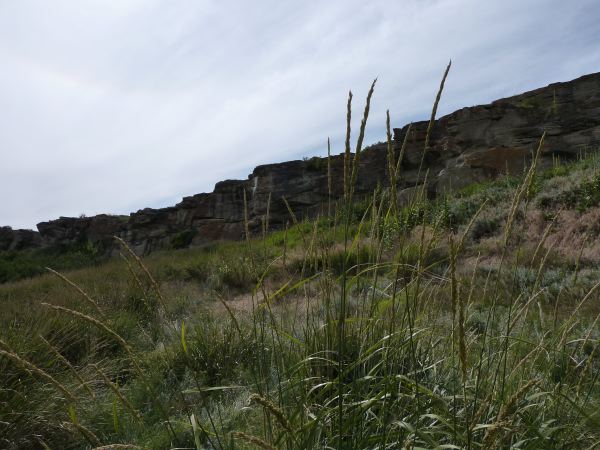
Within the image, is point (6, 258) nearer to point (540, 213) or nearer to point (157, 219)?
point (157, 219)

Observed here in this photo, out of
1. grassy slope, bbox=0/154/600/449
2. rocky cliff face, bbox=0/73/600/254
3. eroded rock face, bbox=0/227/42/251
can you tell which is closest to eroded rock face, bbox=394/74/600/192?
rocky cliff face, bbox=0/73/600/254

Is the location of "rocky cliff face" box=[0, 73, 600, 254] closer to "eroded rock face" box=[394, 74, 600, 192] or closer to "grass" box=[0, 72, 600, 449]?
"eroded rock face" box=[394, 74, 600, 192]

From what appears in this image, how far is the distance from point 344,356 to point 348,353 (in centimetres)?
3

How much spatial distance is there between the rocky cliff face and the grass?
5.18 meters

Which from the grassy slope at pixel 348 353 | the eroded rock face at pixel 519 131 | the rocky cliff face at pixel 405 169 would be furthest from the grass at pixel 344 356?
the eroded rock face at pixel 519 131

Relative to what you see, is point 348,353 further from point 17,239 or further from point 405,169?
point 17,239

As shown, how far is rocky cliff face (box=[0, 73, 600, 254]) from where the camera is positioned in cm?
1505

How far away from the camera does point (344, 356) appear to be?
202 centimetres

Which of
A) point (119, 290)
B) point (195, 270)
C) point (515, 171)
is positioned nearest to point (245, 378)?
point (119, 290)

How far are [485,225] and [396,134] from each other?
9577mm

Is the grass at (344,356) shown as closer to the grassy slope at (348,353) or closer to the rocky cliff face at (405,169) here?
the grassy slope at (348,353)

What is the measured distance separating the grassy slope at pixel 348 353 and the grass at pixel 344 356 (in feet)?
0.05

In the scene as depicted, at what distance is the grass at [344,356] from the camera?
1260 millimetres

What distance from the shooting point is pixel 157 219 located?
25.8 m
